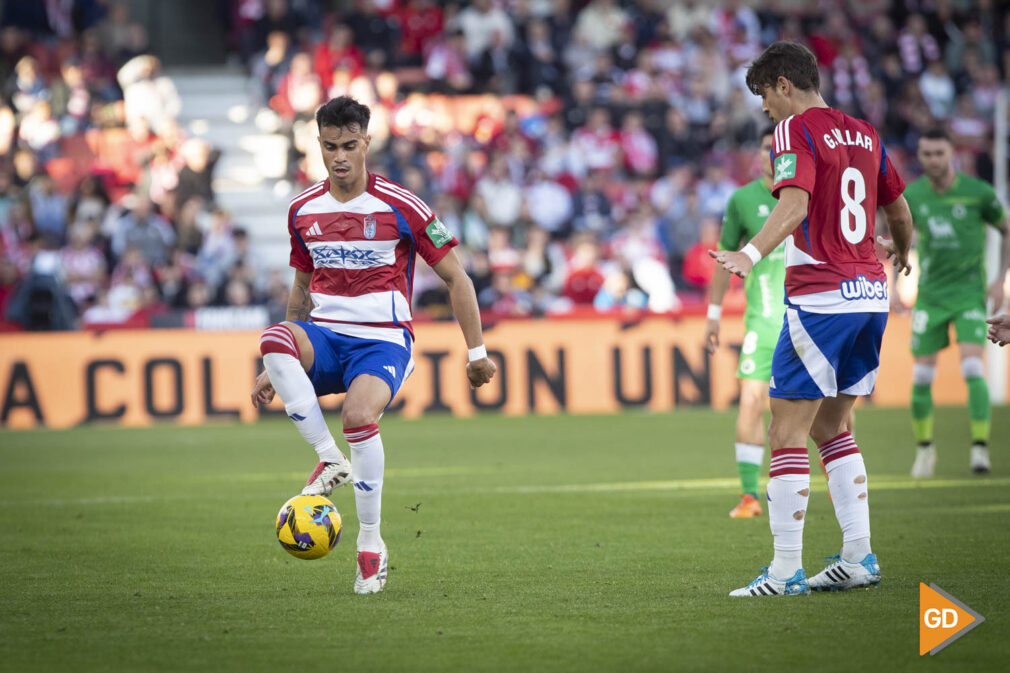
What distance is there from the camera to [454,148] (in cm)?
2252

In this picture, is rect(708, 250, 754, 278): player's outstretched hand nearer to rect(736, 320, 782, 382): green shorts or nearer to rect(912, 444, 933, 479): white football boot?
rect(736, 320, 782, 382): green shorts

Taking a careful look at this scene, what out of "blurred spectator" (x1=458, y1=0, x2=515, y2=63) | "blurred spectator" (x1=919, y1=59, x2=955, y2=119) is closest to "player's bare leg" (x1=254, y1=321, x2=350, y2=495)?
"blurred spectator" (x1=458, y1=0, x2=515, y2=63)

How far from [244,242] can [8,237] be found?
3.33 m

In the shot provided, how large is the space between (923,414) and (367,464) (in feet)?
20.0

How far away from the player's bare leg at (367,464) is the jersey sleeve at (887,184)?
96.0 inches

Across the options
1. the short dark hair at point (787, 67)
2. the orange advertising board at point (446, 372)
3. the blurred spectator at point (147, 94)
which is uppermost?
the blurred spectator at point (147, 94)

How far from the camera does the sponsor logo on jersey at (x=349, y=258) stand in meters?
6.78

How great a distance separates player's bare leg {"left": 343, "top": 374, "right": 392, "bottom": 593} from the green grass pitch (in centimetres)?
14

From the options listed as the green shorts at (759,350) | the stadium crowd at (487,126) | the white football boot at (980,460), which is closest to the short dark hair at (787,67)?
the green shorts at (759,350)

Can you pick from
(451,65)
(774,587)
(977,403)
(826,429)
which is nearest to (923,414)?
(977,403)

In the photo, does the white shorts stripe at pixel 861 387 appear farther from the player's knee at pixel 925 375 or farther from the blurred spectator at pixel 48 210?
the blurred spectator at pixel 48 210

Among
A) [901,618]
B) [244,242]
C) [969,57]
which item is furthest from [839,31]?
[901,618]

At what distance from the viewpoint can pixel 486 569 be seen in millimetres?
7062

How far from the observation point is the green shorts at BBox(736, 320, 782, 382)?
9.38 metres
